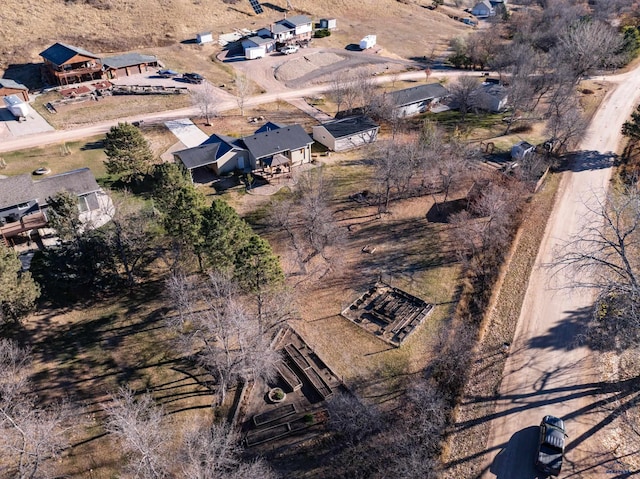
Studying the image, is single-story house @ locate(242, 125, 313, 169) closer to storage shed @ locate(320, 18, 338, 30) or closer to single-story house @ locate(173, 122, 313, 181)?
single-story house @ locate(173, 122, 313, 181)

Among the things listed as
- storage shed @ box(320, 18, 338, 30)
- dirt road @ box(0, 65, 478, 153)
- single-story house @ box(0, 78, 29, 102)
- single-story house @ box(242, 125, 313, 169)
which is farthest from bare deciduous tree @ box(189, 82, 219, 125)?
storage shed @ box(320, 18, 338, 30)

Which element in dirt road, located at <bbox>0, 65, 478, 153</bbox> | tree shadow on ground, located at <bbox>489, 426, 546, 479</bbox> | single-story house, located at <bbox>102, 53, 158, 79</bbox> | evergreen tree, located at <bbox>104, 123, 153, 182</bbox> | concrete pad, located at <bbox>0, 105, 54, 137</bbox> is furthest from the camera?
single-story house, located at <bbox>102, 53, 158, 79</bbox>

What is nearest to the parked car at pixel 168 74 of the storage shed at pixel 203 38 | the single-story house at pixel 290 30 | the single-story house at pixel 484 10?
the storage shed at pixel 203 38

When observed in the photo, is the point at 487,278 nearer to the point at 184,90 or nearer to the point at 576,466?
the point at 576,466

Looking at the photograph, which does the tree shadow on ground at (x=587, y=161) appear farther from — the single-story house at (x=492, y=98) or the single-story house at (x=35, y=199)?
the single-story house at (x=35, y=199)

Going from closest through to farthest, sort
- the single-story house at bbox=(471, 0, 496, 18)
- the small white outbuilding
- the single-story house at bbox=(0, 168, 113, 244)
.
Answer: the single-story house at bbox=(0, 168, 113, 244) → the small white outbuilding → the single-story house at bbox=(471, 0, 496, 18)

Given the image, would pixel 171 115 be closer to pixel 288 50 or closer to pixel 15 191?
pixel 15 191
